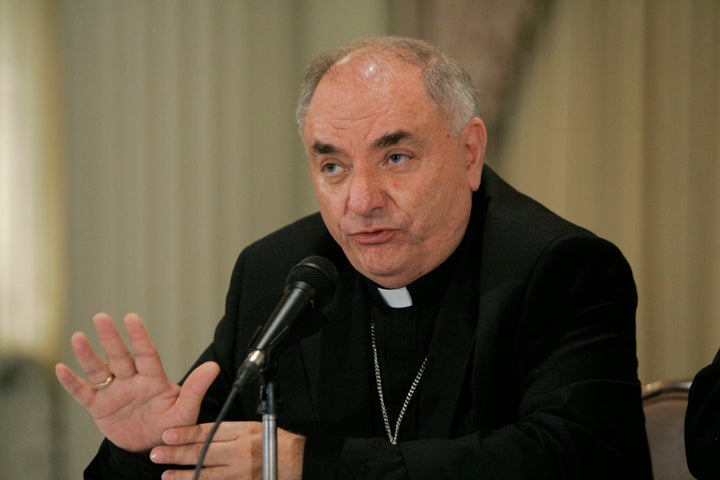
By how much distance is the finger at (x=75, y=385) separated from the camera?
6.56 ft

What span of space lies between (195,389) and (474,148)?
88 centimetres

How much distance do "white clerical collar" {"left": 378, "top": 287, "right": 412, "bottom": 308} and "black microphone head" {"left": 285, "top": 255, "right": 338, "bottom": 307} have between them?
720 millimetres

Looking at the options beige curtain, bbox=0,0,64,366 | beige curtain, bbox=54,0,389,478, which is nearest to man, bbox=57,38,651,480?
beige curtain, bbox=54,0,389,478

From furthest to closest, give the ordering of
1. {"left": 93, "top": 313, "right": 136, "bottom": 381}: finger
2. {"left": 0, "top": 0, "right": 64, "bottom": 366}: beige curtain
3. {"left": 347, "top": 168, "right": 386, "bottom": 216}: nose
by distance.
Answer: {"left": 0, "top": 0, "right": 64, "bottom": 366}: beige curtain
{"left": 347, "top": 168, "right": 386, "bottom": 216}: nose
{"left": 93, "top": 313, "right": 136, "bottom": 381}: finger

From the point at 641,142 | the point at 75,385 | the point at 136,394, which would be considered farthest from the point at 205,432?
the point at 641,142

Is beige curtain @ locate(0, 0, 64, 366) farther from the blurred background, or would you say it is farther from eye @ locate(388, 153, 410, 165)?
eye @ locate(388, 153, 410, 165)

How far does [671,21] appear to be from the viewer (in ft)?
14.7

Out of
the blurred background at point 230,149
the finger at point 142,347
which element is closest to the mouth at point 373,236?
the finger at point 142,347

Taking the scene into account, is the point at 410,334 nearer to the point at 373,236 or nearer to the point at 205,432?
the point at 373,236

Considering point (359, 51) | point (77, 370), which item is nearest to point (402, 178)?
point (359, 51)

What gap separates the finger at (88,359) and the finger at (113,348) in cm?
1

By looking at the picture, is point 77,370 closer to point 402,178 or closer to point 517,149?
point 517,149

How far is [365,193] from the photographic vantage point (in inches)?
86.5

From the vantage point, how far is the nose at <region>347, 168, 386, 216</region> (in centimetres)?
220
